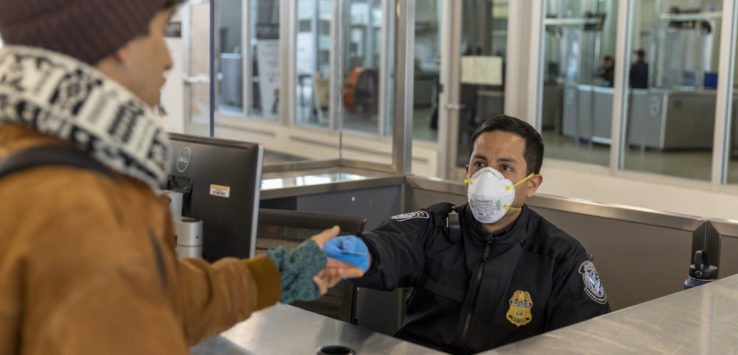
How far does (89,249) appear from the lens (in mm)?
671

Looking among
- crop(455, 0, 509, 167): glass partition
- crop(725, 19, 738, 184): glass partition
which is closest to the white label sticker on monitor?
crop(725, 19, 738, 184): glass partition

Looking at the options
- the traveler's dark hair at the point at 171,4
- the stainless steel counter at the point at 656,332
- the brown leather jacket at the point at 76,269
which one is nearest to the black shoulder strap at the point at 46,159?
the brown leather jacket at the point at 76,269

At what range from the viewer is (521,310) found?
201cm

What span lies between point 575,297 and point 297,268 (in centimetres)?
92

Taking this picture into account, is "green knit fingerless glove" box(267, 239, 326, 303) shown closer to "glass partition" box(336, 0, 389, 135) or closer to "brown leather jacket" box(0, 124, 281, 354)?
"brown leather jacket" box(0, 124, 281, 354)

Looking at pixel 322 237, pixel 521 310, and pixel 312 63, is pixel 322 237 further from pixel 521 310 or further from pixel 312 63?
pixel 312 63

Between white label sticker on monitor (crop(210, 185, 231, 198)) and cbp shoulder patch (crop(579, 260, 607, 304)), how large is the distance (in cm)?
85

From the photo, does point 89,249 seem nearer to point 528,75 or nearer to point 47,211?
point 47,211

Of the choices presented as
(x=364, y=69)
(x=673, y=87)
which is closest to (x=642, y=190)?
(x=673, y=87)

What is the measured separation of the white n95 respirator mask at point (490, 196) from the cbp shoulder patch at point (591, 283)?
0.83 feet

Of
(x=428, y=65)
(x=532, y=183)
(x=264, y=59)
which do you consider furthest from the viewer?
(x=428, y=65)

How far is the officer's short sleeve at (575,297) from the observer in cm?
194

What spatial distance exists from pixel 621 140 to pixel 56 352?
6.07 meters

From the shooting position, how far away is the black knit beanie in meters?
0.77
